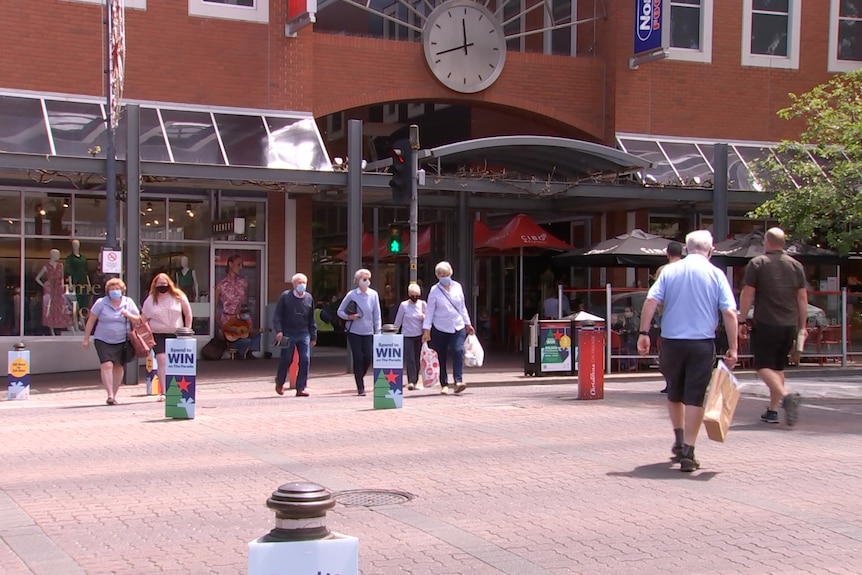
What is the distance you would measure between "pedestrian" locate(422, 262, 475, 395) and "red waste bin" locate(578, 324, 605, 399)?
5.34 ft

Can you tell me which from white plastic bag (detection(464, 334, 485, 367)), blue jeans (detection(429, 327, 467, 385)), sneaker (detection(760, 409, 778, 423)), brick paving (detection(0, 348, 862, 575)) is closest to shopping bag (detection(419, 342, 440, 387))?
blue jeans (detection(429, 327, 467, 385))

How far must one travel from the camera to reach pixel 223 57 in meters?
20.5

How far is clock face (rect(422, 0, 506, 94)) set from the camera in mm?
22391

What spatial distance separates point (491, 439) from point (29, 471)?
4284 millimetres

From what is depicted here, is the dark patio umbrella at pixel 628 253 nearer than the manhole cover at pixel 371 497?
No

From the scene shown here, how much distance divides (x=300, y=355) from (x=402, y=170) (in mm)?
3877

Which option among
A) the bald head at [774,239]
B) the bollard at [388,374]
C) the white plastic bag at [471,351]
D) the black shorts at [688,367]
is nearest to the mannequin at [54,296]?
the white plastic bag at [471,351]

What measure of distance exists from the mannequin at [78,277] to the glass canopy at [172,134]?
2.71 metres

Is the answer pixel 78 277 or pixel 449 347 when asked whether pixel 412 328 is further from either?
pixel 78 277

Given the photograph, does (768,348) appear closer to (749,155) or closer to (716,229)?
(716,229)

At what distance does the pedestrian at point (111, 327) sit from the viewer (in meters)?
13.4

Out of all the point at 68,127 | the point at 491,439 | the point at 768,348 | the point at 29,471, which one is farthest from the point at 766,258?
the point at 68,127

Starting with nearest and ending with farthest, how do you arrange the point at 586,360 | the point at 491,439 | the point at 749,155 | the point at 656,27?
the point at 491,439
the point at 586,360
the point at 656,27
the point at 749,155

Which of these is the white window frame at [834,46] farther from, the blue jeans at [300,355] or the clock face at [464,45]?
the blue jeans at [300,355]
